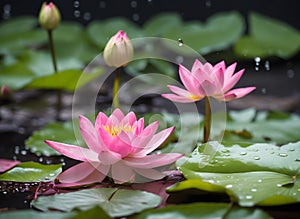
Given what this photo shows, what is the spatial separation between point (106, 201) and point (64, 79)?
0.46m

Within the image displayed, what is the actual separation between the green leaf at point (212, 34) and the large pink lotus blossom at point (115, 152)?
588 millimetres

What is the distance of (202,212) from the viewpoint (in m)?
0.54

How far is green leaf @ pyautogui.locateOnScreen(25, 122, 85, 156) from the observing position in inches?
31.7

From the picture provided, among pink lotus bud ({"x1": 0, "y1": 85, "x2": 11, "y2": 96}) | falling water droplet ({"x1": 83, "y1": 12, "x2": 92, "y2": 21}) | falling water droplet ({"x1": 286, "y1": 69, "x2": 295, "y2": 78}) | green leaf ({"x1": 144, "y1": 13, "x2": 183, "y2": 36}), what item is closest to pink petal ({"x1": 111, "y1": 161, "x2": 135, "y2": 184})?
pink lotus bud ({"x1": 0, "y1": 85, "x2": 11, "y2": 96})

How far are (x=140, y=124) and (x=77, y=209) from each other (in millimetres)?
146

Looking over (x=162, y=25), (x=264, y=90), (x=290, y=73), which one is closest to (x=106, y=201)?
(x=264, y=90)

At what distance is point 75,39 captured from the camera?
4.40ft

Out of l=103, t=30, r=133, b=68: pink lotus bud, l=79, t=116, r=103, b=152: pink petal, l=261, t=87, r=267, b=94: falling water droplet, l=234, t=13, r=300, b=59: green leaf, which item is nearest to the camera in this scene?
l=79, t=116, r=103, b=152: pink petal

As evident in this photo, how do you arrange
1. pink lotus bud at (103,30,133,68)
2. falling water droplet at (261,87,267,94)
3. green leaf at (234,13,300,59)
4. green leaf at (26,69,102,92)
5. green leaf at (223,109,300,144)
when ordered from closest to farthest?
pink lotus bud at (103,30,133,68), green leaf at (223,109,300,144), green leaf at (26,69,102,92), falling water droplet at (261,87,267,94), green leaf at (234,13,300,59)

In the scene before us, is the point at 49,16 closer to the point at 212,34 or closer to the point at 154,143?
the point at 154,143

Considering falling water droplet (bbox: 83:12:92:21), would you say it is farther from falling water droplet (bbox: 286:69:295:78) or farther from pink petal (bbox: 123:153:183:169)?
pink petal (bbox: 123:153:183:169)

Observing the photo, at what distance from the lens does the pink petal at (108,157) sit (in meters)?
0.61

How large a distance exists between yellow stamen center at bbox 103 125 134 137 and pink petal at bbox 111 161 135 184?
0.13 ft

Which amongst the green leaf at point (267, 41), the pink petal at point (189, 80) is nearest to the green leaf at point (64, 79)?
the pink petal at point (189, 80)
